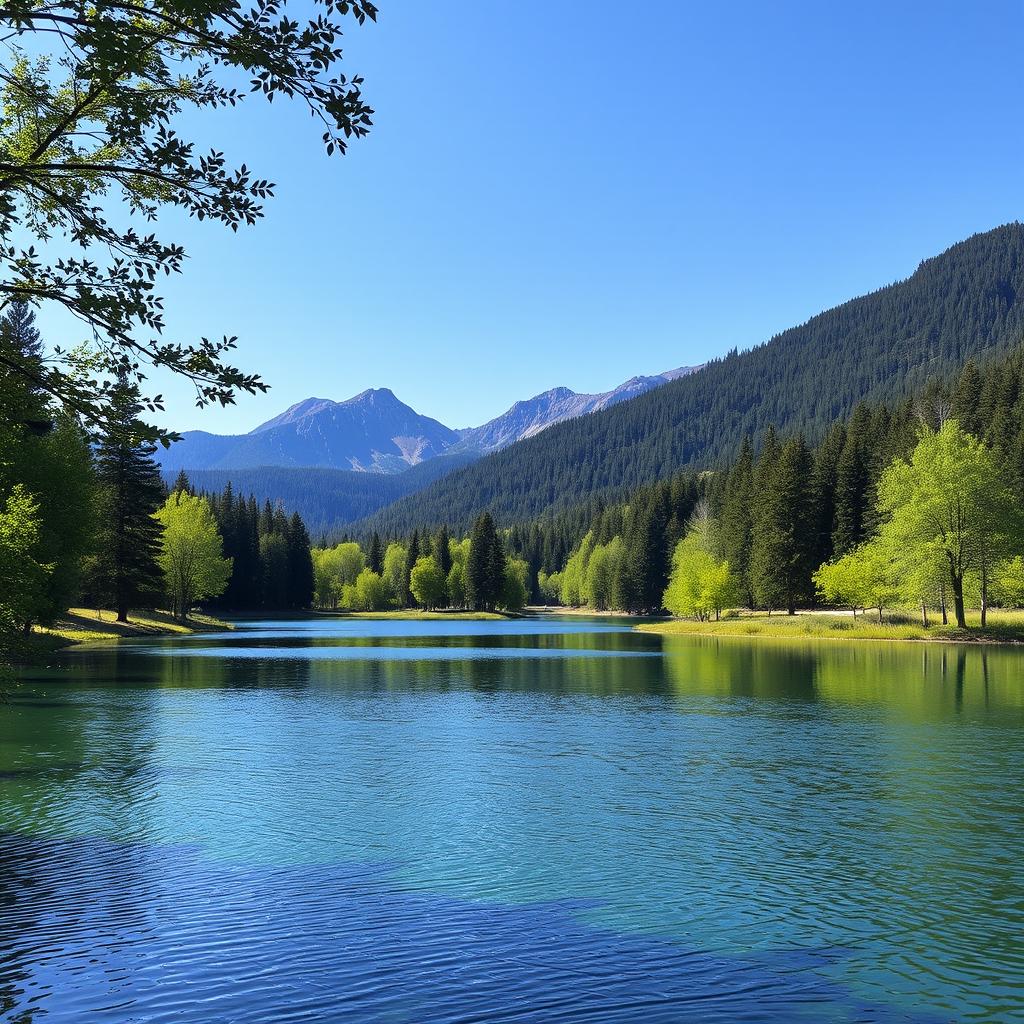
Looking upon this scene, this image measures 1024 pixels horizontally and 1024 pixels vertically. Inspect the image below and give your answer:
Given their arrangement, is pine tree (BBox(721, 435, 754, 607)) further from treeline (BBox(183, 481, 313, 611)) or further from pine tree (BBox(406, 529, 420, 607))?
treeline (BBox(183, 481, 313, 611))

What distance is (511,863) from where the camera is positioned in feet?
55.5

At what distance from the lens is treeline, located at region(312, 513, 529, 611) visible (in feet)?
523

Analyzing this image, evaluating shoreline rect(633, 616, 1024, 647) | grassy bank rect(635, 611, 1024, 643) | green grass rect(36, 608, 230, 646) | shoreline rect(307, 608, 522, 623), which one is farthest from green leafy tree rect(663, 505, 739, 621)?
green grass rect(36, 608, 230, 646)

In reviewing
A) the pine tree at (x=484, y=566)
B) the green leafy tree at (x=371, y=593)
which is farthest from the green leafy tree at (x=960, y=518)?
the green leafy tree at (x=371, y=593)

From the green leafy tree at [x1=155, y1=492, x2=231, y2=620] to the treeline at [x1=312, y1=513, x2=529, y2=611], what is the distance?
56425 millimetres

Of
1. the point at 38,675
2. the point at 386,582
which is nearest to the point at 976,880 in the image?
the point at 38,675

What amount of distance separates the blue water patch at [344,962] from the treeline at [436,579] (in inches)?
5414

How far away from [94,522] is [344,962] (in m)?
57.0

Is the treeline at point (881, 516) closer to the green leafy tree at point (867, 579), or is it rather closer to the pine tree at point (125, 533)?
the green leafy tree at point (867, 579)

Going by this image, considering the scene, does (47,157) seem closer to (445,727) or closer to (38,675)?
(445,727)

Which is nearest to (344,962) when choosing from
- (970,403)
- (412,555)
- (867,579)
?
(867,579)

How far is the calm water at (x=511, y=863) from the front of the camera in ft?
37.3

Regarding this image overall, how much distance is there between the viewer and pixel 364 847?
58.4 ft

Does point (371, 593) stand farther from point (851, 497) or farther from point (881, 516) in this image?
point (881, 516)
